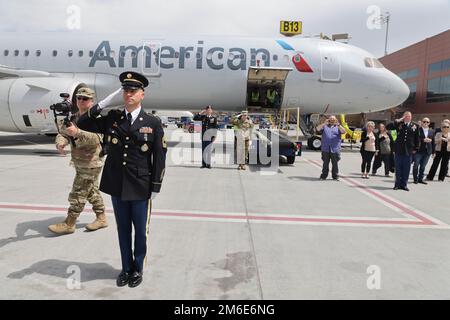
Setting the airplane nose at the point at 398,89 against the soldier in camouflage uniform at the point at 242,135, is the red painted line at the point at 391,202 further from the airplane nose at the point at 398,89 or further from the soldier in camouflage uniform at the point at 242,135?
the airplane nose at the point at 398,89

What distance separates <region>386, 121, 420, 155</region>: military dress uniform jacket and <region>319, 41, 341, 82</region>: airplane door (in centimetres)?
570

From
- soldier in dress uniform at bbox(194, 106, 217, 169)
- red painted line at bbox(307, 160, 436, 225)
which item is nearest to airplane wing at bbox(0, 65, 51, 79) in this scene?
soldier in dress uniform at bbox(194, 106, 217, 169)

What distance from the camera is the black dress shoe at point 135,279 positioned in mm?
3068

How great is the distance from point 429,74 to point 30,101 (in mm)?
50517

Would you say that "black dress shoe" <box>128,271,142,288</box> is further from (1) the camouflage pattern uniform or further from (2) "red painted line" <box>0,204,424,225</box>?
(2) "red painted line" <box>0,204,424,225</box>

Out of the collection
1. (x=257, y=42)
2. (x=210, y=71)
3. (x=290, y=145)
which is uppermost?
(x=257, y=42)

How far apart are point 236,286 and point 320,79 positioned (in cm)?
1152

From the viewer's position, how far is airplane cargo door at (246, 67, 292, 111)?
1291 cm

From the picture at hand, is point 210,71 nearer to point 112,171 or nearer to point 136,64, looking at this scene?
point 136,64


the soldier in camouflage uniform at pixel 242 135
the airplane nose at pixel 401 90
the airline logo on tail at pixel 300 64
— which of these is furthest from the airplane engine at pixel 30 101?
the airplane nose at pixel 401 90

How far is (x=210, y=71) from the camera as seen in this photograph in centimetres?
1309

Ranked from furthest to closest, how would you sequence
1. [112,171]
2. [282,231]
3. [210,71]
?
[210,71], [282,231], [112,171]

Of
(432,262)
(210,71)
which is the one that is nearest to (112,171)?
(432,262)

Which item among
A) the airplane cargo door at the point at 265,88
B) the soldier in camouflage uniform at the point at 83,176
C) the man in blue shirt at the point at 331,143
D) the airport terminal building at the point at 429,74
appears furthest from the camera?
the airport terminal building at the point at 429,74
